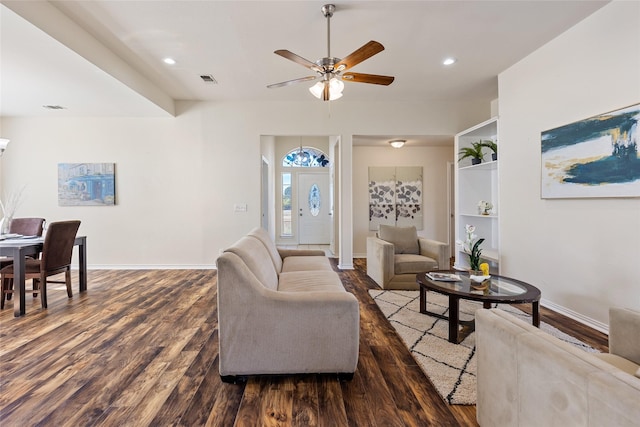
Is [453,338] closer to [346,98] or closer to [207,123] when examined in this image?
[346,98]

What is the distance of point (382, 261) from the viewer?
398cm

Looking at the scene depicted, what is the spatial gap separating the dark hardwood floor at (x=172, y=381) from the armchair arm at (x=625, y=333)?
2.56 feet

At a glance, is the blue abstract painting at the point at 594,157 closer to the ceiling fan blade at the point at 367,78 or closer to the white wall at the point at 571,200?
the white wall at the point at 571,200

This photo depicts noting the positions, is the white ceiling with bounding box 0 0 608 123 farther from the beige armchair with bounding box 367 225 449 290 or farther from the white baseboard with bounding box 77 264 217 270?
the white baseboard with bounding box 77 264 217 270

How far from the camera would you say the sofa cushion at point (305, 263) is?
10.8 ft

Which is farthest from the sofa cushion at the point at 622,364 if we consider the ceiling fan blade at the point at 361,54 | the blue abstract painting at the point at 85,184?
the blue abstract painting at the point at 85,184

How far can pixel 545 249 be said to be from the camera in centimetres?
335

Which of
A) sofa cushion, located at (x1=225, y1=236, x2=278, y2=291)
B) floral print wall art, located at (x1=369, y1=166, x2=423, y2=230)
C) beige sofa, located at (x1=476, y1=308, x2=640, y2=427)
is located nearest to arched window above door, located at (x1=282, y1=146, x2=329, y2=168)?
floral print wall art, located at (x1=369, y1=166, x2=423, y2=230)

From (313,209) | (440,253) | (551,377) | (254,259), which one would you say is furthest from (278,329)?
(313,209)

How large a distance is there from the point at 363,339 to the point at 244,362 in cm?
110

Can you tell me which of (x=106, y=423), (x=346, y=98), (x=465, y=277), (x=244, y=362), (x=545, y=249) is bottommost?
(x=106, y=423)

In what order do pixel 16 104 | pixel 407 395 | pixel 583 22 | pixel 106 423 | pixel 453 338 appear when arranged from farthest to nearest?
pixel 16 104 < pixel 583 22 < pixel 453 338 < pixel 407 395 < pixel 106 423

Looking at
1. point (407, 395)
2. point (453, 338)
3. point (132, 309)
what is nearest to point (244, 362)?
point (407, 395)

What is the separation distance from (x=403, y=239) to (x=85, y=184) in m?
5.36
